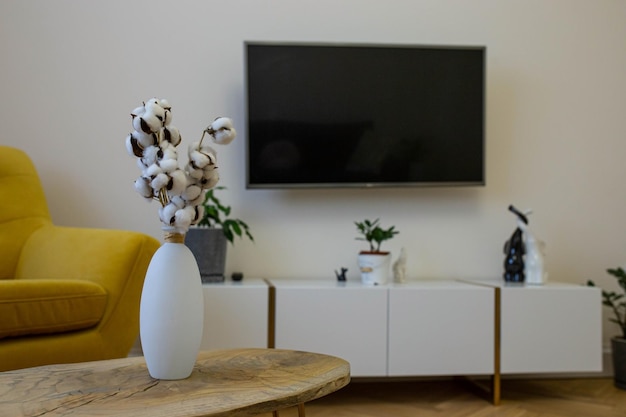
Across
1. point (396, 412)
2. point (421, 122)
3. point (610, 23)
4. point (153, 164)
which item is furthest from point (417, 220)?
point (153, 164)

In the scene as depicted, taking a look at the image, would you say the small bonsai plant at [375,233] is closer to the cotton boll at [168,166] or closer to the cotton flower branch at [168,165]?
the cotton flower branch at [168,165]

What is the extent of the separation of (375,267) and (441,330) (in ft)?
1.26

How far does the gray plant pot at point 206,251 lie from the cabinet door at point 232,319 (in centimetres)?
14

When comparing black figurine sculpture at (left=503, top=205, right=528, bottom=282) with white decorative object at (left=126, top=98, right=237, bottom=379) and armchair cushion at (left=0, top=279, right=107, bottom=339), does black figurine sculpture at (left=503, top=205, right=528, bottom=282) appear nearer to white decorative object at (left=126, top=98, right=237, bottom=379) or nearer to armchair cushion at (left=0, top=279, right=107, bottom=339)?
armchair cushion at (left=0, top=279, right=107, bottom=339)

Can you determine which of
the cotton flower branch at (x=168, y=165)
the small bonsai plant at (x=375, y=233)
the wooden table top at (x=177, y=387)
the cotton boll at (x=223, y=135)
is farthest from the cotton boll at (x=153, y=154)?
the small bonsai plant at (x=375, y=233)

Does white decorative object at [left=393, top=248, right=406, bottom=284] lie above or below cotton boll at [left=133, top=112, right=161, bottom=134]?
below

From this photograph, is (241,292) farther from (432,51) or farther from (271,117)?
(432,51)

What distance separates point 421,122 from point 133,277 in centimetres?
154

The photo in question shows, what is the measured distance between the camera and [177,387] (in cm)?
115

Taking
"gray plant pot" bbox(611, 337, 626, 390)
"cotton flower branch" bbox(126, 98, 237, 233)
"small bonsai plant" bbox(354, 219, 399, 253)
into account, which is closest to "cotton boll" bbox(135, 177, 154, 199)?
"cotton flower branch" bbox(126, 98, 237, 233)

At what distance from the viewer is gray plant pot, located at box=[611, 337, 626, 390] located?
2.92m

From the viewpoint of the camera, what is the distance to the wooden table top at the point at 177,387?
99 cm

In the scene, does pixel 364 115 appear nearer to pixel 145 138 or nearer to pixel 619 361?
pixel 619 361

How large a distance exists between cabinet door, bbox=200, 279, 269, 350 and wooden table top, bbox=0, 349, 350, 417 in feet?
3.66
